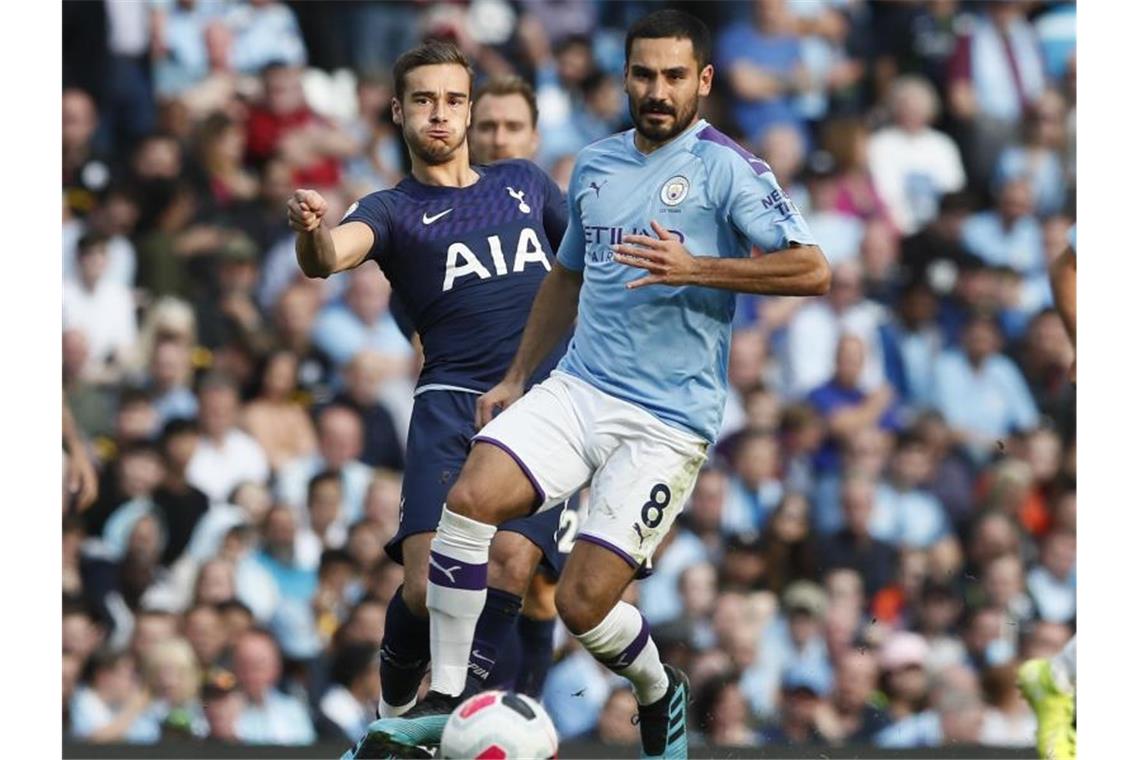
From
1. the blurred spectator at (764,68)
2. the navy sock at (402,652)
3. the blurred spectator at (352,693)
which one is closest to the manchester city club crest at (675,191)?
the navy sock at (402,652)

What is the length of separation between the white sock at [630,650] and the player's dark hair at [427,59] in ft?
6.66

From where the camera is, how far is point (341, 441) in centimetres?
1243

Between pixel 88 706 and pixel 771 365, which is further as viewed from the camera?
pixel 771 365

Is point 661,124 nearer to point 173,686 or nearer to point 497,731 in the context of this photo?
point 497,731

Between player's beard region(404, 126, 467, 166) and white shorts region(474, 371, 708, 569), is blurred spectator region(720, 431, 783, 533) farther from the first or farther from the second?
white shorts region(474, 371, 708, 569)

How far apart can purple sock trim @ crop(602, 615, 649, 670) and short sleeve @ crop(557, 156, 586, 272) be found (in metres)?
1.29

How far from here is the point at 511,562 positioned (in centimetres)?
786

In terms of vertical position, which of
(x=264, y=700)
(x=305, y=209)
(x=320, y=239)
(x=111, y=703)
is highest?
(x=305, y=209)

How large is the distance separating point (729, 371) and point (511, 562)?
5304 millimetres

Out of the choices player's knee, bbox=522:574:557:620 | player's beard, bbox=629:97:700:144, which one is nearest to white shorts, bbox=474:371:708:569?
player's beard, bbox=629:97:700:144

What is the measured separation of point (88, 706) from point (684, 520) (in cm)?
349

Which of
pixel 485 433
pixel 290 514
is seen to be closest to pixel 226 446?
pixel 290 514

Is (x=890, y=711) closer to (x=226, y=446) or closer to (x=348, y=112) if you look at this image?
(x=226, y=446)

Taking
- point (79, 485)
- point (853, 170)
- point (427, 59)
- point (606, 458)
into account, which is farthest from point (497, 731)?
point (853, 170)
